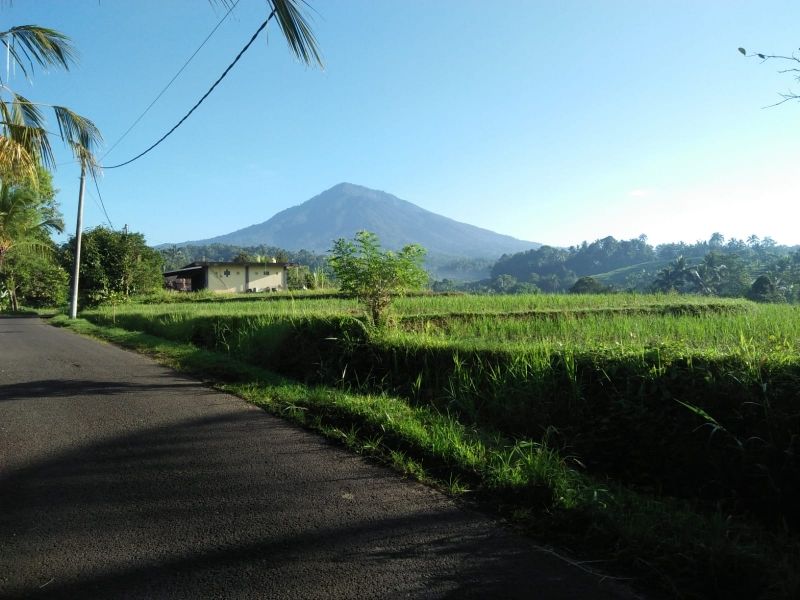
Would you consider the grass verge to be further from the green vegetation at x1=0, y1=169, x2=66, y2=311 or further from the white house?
the white house

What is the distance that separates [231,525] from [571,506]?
1.87m

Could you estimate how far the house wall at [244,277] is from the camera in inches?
1806

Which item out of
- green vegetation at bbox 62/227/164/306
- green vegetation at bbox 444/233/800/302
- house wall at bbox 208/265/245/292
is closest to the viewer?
green vegetation at bbox 444/233/800/302

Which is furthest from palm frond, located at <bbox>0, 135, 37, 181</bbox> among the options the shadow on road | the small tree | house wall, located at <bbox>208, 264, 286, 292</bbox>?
house wall, located at <bbox>208, 264, 286, 292</bbox>

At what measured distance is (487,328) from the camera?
8328 millimetres

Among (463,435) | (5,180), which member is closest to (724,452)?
(463,435)

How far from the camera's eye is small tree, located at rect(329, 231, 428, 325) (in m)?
7.97

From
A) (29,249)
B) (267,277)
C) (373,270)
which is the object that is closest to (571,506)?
(373,270)

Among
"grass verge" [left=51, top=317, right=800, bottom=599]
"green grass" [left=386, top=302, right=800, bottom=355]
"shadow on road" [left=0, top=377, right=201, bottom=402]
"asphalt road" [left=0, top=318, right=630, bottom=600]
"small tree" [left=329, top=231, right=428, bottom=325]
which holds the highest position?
"small tree" [left=329, top=231, right=428, bottom=325]

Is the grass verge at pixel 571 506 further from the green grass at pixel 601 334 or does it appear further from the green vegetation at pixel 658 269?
the green vegetation at pixel 658 269

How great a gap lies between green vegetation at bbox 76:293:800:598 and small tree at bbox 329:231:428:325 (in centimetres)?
115

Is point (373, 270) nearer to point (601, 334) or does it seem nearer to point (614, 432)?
point (601, 334)

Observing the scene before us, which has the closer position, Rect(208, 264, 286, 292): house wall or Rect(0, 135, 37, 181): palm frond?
Rect(0, 135, 37, 181): palm frond

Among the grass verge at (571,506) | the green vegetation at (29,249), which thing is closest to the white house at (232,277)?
the green vegetation at (29,249)
